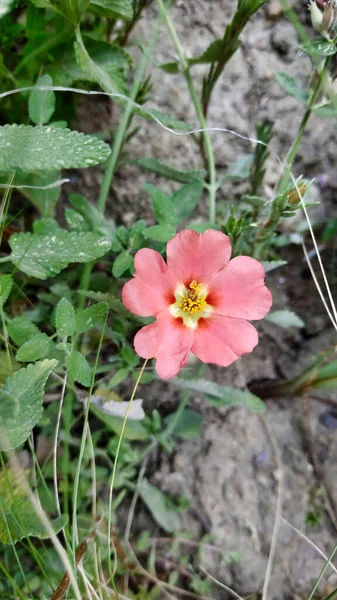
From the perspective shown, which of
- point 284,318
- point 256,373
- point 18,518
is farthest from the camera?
point 256,373

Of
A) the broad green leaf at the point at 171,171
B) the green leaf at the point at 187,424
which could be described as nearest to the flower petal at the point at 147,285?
the broad green leaf at the point at 171,171

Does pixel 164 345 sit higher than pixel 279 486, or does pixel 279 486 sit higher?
pixel 164 345

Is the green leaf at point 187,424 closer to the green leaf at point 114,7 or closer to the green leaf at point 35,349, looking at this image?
the green leaf at point 35,349

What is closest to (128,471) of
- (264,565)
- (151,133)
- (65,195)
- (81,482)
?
(81,482)

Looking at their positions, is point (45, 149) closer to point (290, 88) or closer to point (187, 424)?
point (290, 88)

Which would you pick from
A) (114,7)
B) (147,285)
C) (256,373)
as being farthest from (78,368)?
(114,7)

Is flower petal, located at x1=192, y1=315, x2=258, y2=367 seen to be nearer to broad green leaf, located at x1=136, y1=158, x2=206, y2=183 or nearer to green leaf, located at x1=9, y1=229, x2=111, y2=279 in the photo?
green leaf, located at x1=9, y1=229, x2=111, y2=279

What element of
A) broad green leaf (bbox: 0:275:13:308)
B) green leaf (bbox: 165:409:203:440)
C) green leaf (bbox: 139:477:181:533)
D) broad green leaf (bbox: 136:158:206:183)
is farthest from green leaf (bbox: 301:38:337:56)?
green leaf (bbox: 139:477:181:533)
